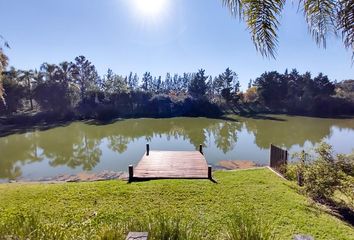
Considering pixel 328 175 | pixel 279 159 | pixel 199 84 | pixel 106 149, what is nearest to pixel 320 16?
pixel 328 175

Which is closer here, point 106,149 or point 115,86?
point 106,149

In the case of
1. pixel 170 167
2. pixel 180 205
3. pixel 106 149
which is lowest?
pixel 106 149

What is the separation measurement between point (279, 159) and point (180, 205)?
4734mm

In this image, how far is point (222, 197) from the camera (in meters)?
6.12

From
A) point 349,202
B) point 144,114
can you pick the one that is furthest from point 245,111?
point 349,202

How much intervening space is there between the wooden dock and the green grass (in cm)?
57

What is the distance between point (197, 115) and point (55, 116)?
1965 centimetres

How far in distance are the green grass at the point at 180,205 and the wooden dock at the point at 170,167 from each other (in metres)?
0.57

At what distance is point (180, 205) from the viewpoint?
566 centimetres

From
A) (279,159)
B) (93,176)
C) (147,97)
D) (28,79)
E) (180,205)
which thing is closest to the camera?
(180,205)

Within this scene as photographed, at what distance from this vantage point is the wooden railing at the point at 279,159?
27.6ft

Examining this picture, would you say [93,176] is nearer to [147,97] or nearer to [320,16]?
[320,16]

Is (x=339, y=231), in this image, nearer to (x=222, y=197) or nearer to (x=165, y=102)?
(x=222, y=197)

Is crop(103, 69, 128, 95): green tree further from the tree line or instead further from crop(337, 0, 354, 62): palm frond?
crop(337, 0, 354, 62): palm frond
